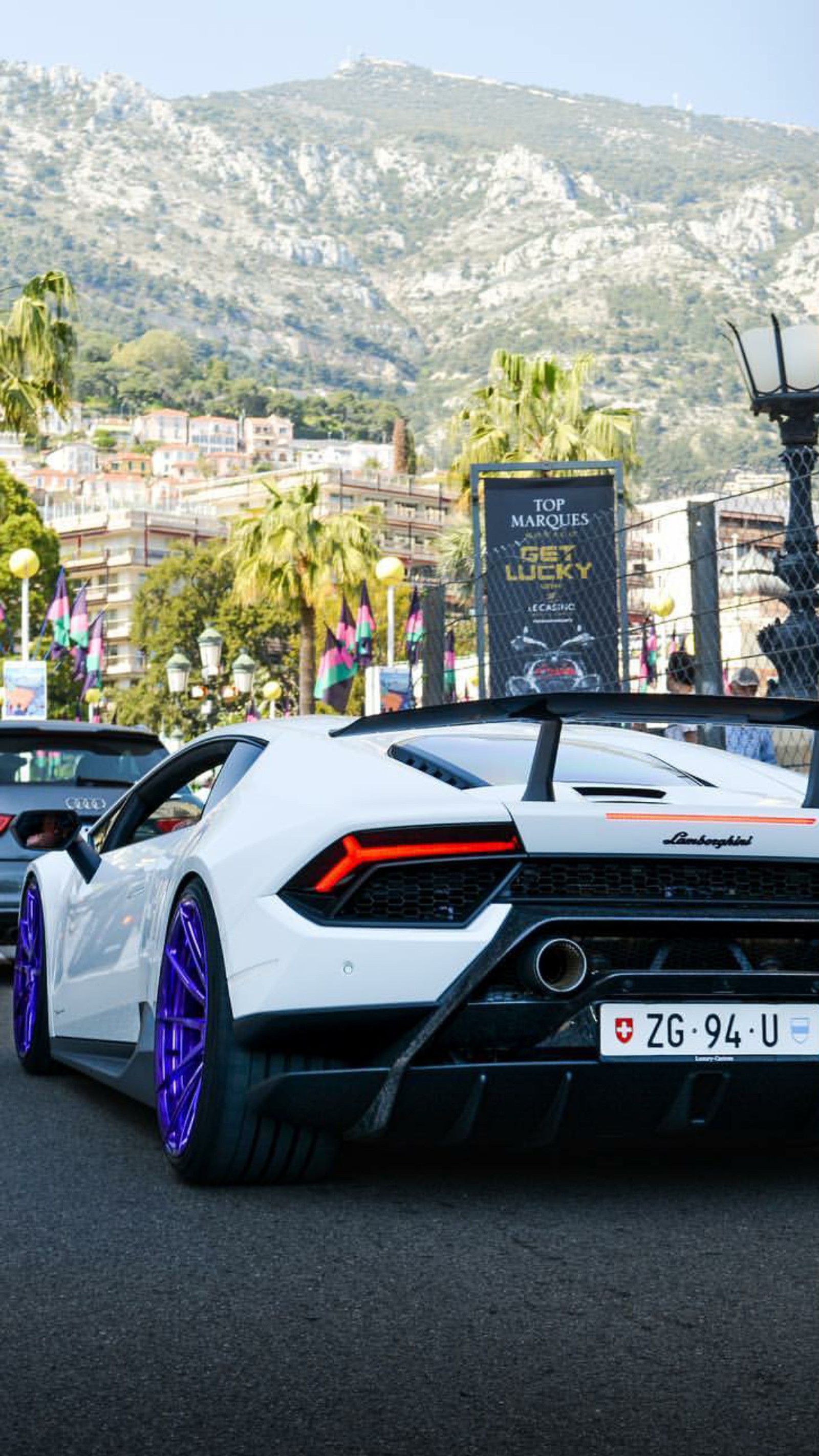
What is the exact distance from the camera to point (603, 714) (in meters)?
4.74

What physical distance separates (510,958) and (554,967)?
126 millimetres

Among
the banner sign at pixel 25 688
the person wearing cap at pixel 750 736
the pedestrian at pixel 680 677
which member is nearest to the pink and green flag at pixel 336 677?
the banner sign at pixel 25 688

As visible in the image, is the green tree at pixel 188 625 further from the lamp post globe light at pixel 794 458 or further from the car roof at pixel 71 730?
the car roof at pixel 71 730

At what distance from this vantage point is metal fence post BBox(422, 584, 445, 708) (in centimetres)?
1416

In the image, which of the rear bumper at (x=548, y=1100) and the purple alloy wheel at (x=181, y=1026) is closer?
the rear bumper at (x=548, y=1100)

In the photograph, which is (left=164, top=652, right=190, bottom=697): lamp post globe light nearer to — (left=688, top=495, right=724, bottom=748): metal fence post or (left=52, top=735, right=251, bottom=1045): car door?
(left=688, top=495, right=724, bottom=748): metal fence post

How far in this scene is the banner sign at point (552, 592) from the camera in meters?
14.3

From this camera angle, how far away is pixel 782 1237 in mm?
4469

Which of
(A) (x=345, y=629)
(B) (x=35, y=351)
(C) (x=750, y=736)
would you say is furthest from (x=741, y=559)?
(A) (x=345, y=629)

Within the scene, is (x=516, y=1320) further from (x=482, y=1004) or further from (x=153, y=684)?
(x=153, y=684)

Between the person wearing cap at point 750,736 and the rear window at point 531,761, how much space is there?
5534mm

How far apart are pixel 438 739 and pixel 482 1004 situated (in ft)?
3.34

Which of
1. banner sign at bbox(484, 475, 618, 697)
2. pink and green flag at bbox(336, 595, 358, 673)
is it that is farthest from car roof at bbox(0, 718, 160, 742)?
pink and green flag at bbox(336, 595, 358, 673)

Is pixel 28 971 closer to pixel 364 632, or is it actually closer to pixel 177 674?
pixel 177 674
